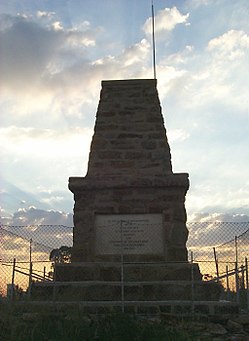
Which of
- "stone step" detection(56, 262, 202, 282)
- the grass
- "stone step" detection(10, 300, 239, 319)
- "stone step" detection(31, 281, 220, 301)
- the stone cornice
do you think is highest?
the stone cornice

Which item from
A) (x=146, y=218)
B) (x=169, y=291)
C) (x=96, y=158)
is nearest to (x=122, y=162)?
(x=96, y=158)

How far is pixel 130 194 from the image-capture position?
11125mm

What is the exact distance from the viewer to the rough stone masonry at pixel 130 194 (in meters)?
10.8

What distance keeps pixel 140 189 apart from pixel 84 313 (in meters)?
3.53

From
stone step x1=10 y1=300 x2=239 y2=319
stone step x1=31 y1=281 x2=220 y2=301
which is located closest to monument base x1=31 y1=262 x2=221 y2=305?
stone step x1=31 y1=281 x2=220 y2=301

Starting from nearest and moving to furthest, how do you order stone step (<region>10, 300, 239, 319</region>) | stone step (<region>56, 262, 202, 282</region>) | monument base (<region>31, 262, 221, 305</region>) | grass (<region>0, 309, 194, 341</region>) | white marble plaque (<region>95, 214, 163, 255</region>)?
grass (<region>0, 309, 194, 341</region>), stone step (<region>10, 300, 239, 319</region>), monument base (<region>31, 262, 221, 305</region>), stone step (<region>56, 262, 202, 282</region>), white marble plaque (<region>95, 214, 163, 255</region>)

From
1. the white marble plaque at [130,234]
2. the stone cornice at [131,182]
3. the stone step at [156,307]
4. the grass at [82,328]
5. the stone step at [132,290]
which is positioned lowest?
the grass at [82,328]

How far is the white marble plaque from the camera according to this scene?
10.7m

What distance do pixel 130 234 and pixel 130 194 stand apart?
949 millimetres

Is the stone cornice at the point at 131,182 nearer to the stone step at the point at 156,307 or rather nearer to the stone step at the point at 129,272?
the stone step at the point at 129,272

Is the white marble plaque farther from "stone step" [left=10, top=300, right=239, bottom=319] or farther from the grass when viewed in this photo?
the grass

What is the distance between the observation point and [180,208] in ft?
36.2

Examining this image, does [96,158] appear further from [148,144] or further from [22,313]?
[22,313]

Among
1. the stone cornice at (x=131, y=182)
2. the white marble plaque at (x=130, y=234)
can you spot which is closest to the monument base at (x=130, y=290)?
the white marble plaque at (x=130, y=234)
